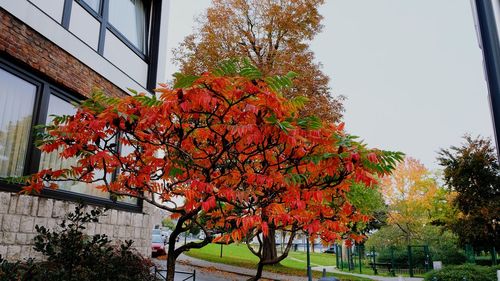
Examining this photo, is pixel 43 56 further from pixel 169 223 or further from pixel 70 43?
pixel 169 223

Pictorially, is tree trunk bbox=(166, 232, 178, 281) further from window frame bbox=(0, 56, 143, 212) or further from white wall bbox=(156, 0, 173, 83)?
white wall bbox=(156, 0, 173, 83)

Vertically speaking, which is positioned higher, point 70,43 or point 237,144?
point 70,43

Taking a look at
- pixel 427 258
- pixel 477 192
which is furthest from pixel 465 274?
pixel 427 258

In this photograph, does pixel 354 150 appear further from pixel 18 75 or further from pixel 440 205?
pixel 440 205

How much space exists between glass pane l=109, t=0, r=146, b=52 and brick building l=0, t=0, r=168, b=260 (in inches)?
1.0

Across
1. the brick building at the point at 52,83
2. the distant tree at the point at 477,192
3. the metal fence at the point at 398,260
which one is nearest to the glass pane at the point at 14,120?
the brick building at the point at 52,83

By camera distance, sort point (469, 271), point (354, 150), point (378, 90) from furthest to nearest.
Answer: point (378, 90) → point (469, 271) → point (354, 150)

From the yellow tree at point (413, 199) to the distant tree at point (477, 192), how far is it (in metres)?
6.05

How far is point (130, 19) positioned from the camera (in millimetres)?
8641

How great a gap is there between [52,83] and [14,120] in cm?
85

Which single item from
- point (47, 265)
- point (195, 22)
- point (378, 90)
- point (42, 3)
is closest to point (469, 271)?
point (378, 90)

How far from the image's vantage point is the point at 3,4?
199 inches

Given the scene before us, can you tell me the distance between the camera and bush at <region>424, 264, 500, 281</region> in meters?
A: 11.6

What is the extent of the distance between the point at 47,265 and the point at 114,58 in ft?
15.9
